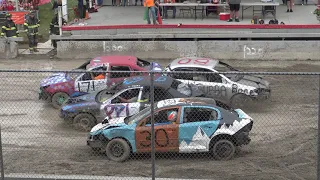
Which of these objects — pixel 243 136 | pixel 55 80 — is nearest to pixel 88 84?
pixel 55 80

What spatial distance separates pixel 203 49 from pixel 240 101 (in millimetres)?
8854

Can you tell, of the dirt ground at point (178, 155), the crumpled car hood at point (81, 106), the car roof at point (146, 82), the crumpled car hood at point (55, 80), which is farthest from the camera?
the crumpled car hood at point (55, 80)

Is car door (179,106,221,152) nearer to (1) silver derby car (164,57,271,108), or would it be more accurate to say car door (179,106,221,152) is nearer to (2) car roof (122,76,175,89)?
(2) car roof (122,76,175,89)

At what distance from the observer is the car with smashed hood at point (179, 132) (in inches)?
428

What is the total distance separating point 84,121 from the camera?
13.2m

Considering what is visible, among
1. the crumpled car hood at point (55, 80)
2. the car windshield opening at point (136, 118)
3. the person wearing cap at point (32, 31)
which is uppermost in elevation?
the person wearing cap at point (32, 31)

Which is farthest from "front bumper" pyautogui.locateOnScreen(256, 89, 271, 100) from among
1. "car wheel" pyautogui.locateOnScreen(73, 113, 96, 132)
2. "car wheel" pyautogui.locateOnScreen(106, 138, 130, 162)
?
"car wheel" pyautogui.locateOnScreen(106, 138, 130, 162)

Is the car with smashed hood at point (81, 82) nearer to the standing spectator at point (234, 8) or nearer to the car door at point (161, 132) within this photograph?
the car door at point (161, 132)

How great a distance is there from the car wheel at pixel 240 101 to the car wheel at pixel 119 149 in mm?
3978

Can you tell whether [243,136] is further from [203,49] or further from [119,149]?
[203,49]

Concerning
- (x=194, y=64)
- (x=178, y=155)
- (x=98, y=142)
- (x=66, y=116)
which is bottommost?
(x=178, y=155)

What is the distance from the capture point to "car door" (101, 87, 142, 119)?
13271mm

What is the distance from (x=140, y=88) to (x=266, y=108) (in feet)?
10.6

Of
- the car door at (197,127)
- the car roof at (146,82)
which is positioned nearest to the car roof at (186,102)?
the car door at (197,127)
